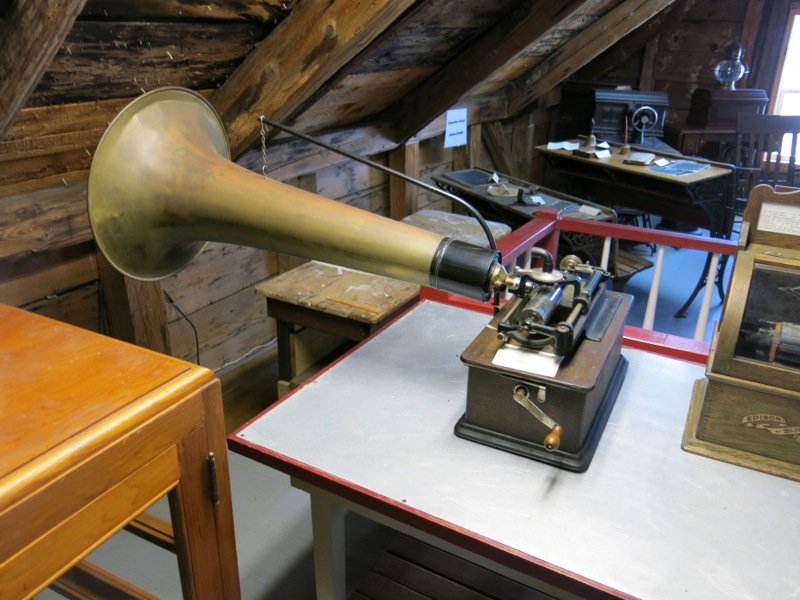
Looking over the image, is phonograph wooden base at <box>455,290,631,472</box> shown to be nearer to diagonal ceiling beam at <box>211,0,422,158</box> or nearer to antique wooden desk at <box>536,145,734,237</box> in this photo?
diagonal ceiling beam at <box>211,0,422,158</box>

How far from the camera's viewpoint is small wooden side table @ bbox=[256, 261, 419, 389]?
207cm

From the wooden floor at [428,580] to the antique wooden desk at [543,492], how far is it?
22 centimetres

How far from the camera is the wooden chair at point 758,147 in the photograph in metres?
3.40

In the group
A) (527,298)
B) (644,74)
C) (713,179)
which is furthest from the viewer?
(644,74)

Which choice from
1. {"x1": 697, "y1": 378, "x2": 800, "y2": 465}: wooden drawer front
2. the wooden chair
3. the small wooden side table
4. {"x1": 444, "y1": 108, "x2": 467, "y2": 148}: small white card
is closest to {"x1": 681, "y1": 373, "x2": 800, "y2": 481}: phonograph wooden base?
{"x1": 697, "y1": 378, "x2": 800, "y2": 465}: wooden drawer front

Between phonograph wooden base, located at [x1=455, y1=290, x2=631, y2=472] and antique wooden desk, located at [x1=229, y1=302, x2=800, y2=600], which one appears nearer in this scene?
antique wooden desk, located at [x1=229, y1=302, x2=800, y2=600]

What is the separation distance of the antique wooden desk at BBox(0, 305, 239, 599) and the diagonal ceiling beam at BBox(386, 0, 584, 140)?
2.44m

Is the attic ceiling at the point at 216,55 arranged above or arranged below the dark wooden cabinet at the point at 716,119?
above

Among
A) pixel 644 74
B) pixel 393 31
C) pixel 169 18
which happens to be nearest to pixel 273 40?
pixel 169 18

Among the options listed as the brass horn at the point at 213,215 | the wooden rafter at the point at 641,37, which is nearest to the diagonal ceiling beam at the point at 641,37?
the wooden rafter at the point at 641,37

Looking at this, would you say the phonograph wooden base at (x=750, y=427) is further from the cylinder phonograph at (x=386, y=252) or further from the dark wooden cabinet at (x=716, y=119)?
the dark wooden cabinet at (x=716, y=119)

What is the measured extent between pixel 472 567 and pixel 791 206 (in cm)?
108

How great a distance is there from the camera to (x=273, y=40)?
177 cm

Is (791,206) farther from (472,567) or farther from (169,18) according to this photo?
(169,18)
